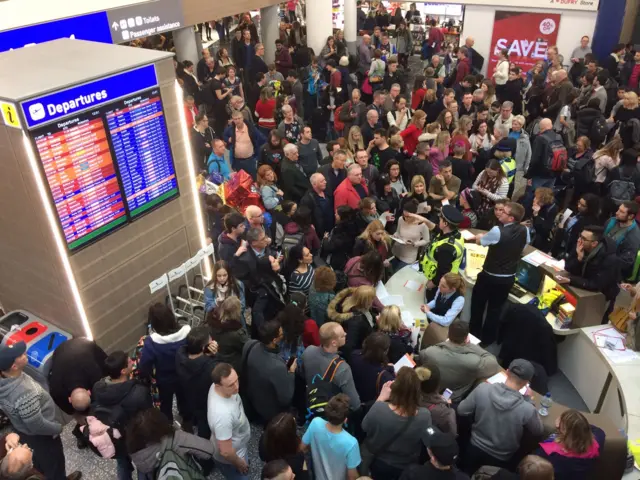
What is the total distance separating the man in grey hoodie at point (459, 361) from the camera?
3.92 metres

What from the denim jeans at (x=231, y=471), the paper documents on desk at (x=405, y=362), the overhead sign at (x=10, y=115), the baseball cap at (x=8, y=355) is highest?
the overhead sign at (x=10, y=115)

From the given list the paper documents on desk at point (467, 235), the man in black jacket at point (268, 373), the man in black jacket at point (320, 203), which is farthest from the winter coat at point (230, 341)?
the paper documents on desk at point (467, 235)

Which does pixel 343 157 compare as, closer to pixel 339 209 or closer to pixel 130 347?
pixel 339 209

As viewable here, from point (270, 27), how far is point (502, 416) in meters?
12.2

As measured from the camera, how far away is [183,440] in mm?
3232

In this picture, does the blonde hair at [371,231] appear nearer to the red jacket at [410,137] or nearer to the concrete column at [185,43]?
the red jacket at [410,137]

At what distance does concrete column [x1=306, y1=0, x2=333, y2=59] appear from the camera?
1309 cm

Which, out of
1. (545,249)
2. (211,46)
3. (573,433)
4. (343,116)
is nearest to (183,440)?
(573,433)

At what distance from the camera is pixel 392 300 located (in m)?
5.11

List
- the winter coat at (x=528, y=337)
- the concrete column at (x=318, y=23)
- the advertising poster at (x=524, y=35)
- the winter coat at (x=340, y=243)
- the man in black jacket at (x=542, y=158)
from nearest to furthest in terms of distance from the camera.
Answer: the winter coat at (x=528, y=337)
the winter coat at (x=340, y=243)
the man in black jacket at (x=542, y=158)
the advertising poster at (x=524, y=35)
the concrete column at (x=318, y=23)

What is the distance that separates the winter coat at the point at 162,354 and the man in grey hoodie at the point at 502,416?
2158mm

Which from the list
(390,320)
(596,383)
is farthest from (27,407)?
(596,383)

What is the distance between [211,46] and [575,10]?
1091 centimetres

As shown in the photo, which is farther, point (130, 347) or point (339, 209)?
point (339, 209)
